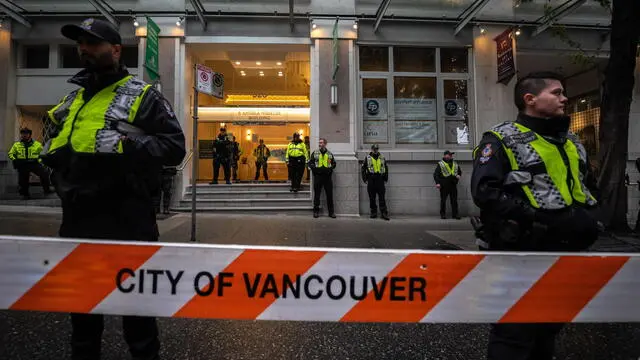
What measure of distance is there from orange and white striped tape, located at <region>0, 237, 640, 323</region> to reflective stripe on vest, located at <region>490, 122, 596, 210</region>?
29 centimetres

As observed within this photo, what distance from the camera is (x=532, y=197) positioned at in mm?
1691

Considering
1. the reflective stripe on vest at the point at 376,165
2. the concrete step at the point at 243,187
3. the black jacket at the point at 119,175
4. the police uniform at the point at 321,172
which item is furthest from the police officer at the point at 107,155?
the concrete step at the point at 243,187

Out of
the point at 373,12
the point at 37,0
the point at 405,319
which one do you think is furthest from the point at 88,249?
the point at 37,0

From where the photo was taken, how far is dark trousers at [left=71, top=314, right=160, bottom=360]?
1769mm

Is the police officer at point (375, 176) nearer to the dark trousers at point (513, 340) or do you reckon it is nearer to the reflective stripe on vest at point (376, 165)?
the reflective stripe on vest at point (376, 165)

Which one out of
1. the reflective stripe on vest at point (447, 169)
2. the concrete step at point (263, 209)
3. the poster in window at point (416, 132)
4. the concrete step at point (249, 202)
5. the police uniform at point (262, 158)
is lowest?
the concrete step at point (263, 209)

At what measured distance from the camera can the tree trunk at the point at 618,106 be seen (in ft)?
22.9

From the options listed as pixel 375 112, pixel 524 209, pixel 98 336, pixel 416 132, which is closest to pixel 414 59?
pixel 375 112

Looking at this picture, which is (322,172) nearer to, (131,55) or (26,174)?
(131,55)

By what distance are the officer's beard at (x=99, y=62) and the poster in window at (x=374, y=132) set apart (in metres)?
9.74

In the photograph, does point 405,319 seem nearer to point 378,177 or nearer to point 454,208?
point 378,177

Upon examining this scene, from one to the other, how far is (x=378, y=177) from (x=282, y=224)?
125 inches

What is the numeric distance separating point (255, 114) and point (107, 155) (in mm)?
13946

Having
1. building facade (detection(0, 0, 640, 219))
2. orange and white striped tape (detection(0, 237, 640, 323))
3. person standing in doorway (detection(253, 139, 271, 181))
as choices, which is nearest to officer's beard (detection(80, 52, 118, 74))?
orange and white striped tape (detection(0, 237, 640, 323))
